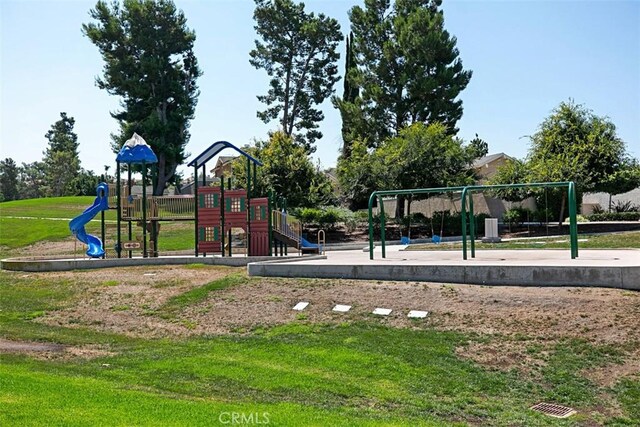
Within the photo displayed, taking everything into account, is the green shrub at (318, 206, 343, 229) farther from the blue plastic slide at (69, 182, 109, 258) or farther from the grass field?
the blue plastic slide at (69, 182, 109, 258)

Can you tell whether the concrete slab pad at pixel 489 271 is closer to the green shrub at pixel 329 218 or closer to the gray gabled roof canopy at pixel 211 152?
the gray gabled roof canopy at pixel 211 152

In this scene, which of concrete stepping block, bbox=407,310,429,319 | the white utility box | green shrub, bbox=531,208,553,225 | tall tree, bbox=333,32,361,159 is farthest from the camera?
tall tree, bbox=333,32,361,159

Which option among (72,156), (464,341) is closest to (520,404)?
(464,341)

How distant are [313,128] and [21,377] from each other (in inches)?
1947

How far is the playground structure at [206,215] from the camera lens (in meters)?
22.1

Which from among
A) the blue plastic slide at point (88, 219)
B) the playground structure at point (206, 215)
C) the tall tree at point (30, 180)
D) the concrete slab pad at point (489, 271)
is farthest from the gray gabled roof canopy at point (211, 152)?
the tall tree at point (30, 180)

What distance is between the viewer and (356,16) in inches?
1829

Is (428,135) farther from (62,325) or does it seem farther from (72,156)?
(72,156)

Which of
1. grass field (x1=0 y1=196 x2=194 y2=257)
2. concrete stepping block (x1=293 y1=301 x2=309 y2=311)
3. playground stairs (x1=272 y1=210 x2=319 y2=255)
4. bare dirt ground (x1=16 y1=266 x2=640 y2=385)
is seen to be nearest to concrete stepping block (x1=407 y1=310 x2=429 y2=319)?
bare dirt ground (x1=16 y1=266 x2=640 y2=385)

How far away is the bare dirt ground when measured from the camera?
10414 millimetres

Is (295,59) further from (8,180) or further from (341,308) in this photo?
(8,180)
